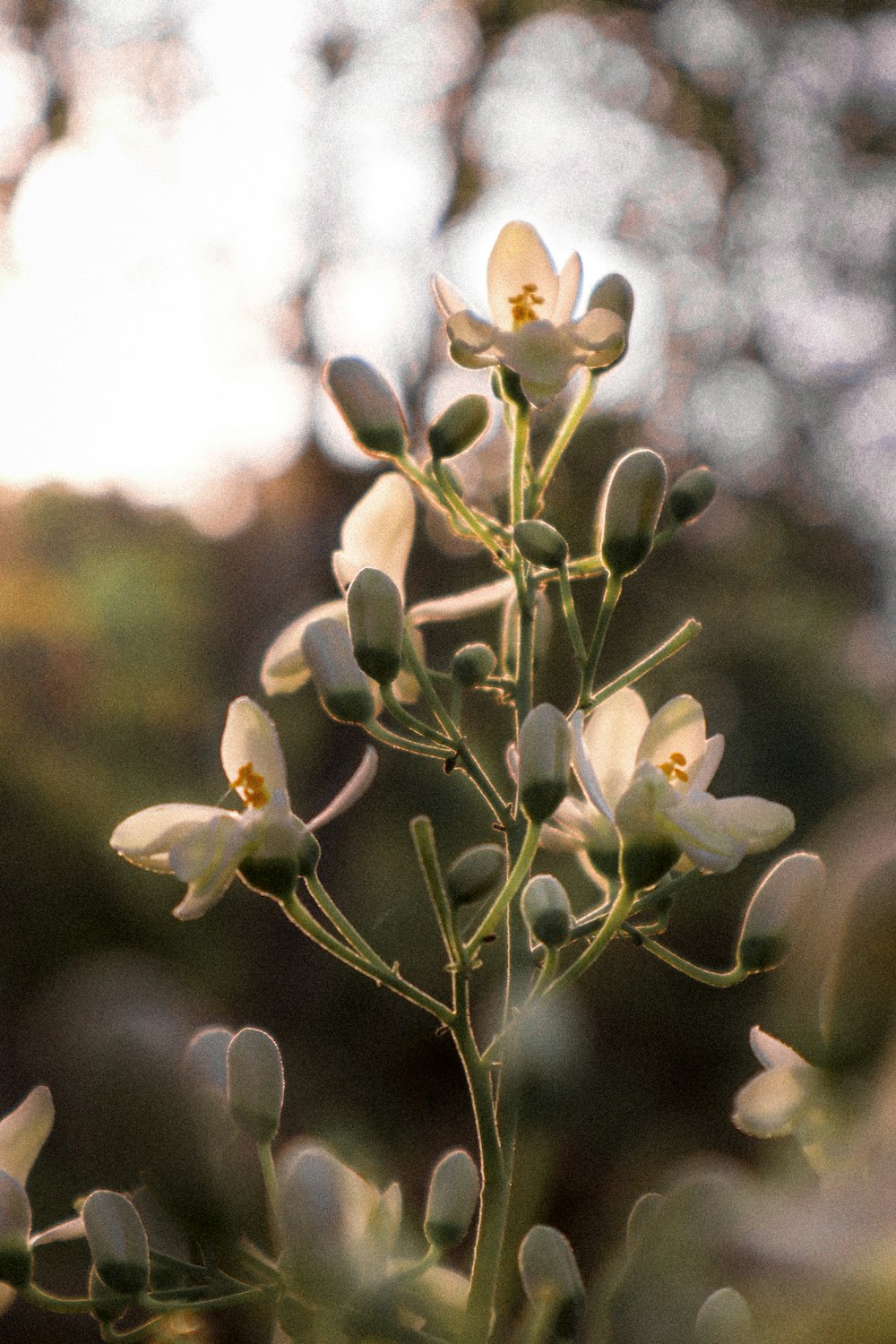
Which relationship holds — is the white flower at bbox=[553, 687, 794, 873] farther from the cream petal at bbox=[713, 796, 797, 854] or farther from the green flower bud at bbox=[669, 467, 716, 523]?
the green flower bud at bbox=[669, 467, 716, 523]

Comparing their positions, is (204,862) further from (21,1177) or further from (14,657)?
(14,657)

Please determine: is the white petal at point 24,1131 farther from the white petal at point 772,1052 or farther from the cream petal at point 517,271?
the cream petal at point 517,271

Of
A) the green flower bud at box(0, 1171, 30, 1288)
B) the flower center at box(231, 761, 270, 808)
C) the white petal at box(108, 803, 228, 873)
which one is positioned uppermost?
the flower center at box(231, 761, 270, 808)

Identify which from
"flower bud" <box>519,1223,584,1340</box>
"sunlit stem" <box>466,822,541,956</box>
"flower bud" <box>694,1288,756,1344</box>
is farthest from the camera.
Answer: "sunlit stem" <box>466,822,541,956</box>

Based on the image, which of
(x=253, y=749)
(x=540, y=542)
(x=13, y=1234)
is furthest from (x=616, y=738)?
(x=13, y=1234)

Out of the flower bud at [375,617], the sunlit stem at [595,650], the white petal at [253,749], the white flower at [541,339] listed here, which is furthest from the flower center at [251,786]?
the white flower at [541,339]

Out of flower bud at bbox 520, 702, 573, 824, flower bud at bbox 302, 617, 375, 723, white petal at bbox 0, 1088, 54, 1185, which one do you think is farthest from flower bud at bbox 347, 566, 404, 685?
white petal at bbox 0, 1088, 54, 1185

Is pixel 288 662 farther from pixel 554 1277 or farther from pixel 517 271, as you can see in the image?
pixel 554 1277
